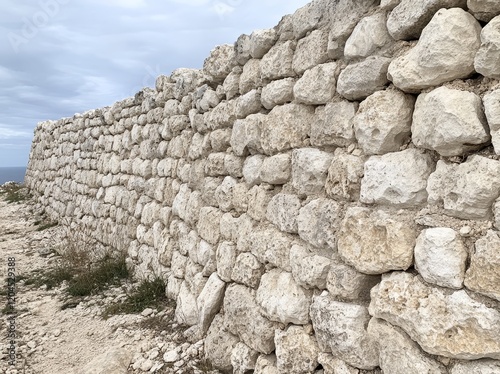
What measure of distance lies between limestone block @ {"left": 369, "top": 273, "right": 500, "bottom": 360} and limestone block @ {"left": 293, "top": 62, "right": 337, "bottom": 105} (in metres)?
1.03

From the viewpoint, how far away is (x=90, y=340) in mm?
3795

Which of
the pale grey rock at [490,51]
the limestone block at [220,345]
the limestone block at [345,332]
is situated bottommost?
the limestone block at [220,345]

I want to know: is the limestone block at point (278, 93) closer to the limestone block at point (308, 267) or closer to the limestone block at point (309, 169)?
the limestone block at point (309, 169)

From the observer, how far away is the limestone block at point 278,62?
2.69 metres

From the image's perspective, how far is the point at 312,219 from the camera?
2.30 m

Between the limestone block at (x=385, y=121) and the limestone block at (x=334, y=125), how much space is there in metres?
0.13

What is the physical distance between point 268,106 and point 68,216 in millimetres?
6124

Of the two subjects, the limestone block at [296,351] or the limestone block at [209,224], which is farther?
the limestone block at [209,224]

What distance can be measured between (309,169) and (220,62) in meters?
1.73

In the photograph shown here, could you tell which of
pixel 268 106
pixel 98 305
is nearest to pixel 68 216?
pixel 98 305

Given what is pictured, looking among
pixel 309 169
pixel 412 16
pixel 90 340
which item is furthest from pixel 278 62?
pixel 90 340

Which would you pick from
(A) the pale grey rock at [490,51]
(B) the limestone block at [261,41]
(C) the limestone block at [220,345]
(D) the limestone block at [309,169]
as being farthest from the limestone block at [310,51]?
(C) the limestone block at [220,345]

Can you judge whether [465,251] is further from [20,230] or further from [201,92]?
[20,230]

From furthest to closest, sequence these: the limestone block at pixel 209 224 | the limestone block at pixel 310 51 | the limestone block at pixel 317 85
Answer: the limestone block at pixel 209 224 → the limestone block at pixel 310 51 → the limestone block at pixel 317 85
